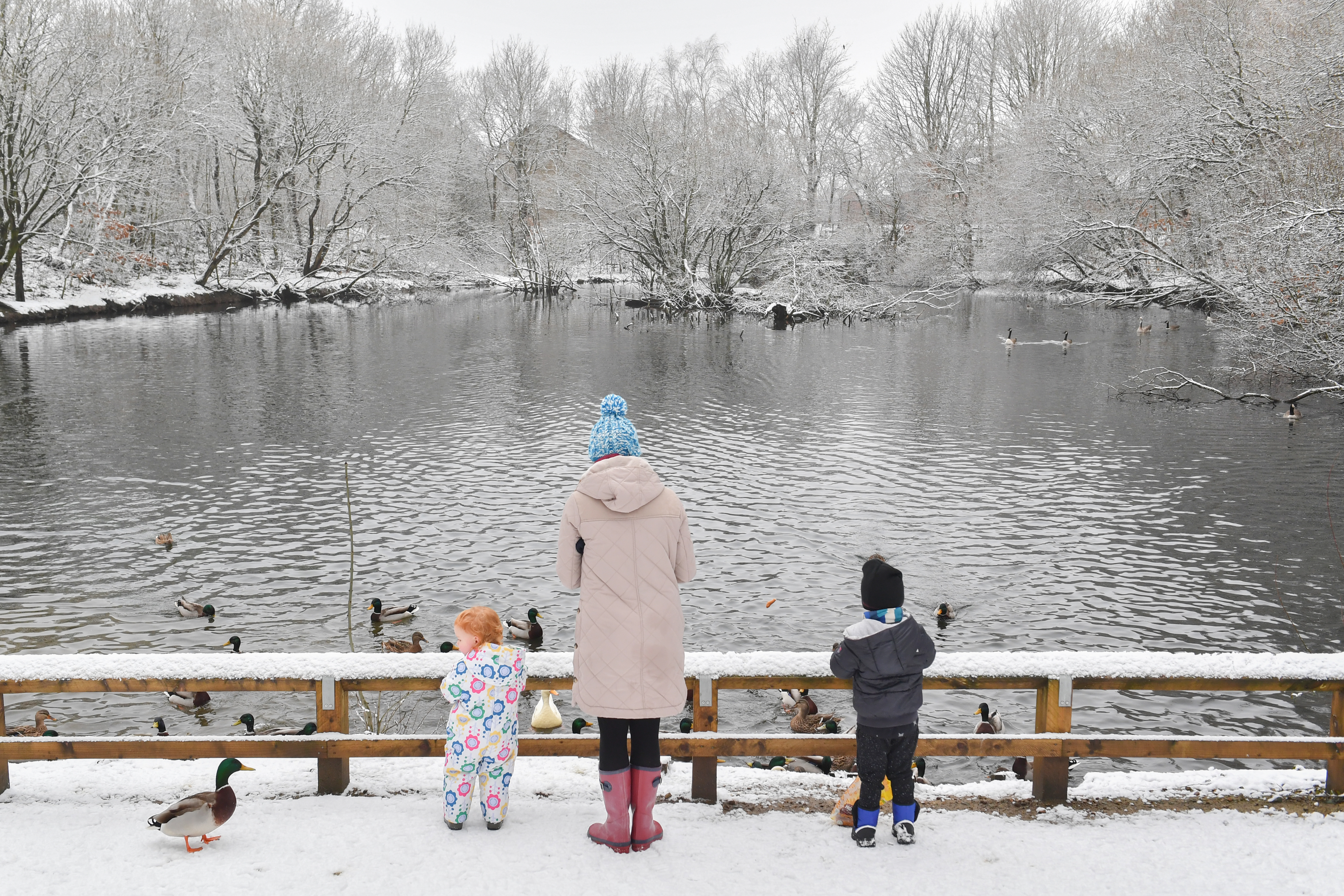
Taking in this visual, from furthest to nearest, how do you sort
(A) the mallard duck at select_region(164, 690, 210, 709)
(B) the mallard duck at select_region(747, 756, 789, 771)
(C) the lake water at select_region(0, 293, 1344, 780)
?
(C) the lake water at select_region(0, 293, 1344, 780)
(A) the mallard duck at select_region(164, 690, 210, 709)
(B) the mallard duck at select_region(747, 756, 789, 771)

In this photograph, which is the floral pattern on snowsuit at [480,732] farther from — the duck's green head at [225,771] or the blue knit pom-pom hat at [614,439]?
the duck's green head at [225,771]

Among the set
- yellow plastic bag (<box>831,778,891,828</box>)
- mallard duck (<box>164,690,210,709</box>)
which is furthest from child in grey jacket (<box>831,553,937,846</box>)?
mallard duck (<box>164,690,210,709</box>)

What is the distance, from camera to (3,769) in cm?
505

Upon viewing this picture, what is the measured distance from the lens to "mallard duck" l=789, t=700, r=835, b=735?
959 cm

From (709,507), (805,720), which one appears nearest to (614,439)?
(805,720)

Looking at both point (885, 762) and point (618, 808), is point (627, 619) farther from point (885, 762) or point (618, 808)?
point (885, 762)

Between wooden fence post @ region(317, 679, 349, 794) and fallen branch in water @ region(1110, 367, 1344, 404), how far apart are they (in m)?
23.6

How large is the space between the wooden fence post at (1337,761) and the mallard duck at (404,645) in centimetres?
804

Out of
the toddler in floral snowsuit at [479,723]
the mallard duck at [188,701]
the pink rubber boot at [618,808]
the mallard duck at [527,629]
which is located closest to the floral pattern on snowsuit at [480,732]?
the toddler in floral snowsuit at [479,723]

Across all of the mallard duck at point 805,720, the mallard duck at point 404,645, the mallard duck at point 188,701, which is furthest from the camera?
the mallard duck at point 404,645

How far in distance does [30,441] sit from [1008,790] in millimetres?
20578

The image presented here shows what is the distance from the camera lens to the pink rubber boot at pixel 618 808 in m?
4.49

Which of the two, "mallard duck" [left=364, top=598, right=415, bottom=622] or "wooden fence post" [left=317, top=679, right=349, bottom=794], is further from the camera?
"mallard duck" [left=364, top=598, right=415, bottom=622]

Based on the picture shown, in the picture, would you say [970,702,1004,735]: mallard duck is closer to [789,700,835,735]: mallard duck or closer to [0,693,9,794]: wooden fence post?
[789,700,835,735]: mallard duck
